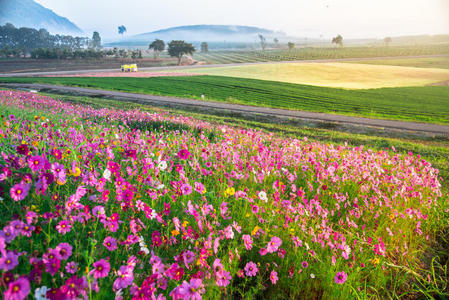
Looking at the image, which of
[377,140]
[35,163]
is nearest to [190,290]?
[35,163]

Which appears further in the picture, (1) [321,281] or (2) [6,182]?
(2) [6,182]

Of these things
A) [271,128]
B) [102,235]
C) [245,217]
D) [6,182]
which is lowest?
[271,128]

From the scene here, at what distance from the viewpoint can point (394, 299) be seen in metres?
3.21

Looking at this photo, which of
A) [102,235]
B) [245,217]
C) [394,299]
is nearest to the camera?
[102,235]

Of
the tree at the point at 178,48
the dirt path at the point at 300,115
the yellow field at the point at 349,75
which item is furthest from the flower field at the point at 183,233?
the tree at the point at 178,48

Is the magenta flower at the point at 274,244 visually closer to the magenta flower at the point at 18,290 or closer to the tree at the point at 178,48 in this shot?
the magenta flower at the point at 18,290

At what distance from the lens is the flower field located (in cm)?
186

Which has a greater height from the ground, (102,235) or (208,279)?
(102,235)

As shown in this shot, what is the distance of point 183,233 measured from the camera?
2.76 m

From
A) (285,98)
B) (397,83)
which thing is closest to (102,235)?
(285,98)

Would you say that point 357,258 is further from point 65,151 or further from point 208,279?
point 65,151

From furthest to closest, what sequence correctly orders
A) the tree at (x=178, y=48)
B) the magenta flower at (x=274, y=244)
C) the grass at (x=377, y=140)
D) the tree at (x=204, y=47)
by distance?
the tree at (x=204, y=47), the tree at (x=178, y=48), the grass at (x=377, y=140), the magenta flower at (x=274, y=244)

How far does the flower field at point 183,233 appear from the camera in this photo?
1.86 meters

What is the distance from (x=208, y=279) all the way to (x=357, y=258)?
2.01 meters
